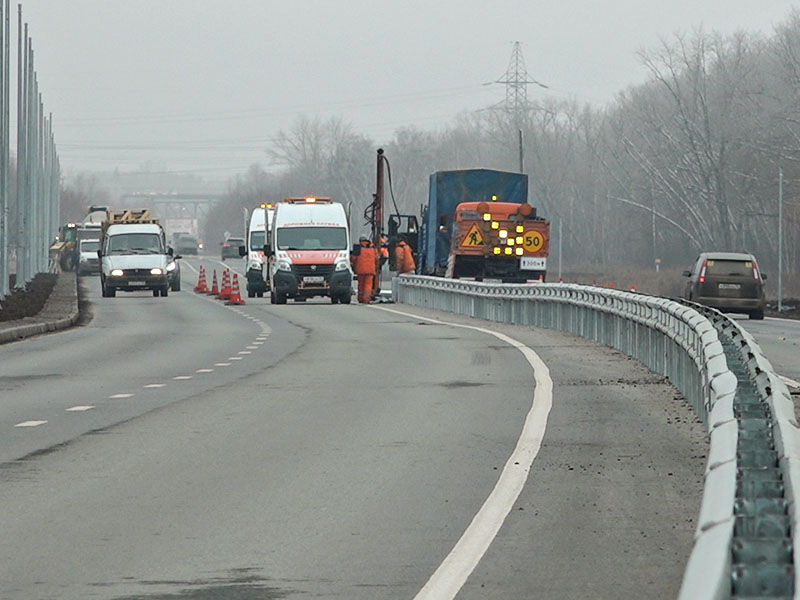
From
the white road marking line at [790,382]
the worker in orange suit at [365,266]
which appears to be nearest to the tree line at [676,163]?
the worker in orange suit at [365,266]

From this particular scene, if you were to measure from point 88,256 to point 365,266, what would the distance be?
4599cm

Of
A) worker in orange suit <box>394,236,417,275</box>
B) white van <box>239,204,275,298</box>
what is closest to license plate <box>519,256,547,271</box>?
worker in orange suit <box>394,236,417,275</box>

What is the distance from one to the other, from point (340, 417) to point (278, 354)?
1054 cm

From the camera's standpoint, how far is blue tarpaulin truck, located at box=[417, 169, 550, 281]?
51.0 meters

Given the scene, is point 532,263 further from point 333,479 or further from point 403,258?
point 333,479

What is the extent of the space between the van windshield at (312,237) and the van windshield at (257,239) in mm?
10346

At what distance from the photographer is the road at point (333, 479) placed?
7.62m

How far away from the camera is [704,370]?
1415 centimetres

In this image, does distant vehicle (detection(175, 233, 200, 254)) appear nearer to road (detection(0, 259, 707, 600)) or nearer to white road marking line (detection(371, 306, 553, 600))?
road (detection(0, 259, 707, 600))

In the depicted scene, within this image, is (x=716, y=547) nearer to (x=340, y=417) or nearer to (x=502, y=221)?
(x=340, y=417)

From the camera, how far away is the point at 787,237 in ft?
305

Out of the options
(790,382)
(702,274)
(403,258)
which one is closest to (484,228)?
(403,258)

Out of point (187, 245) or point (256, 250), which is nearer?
point (256, 250)

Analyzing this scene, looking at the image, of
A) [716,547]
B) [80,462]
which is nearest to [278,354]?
[80,462]
